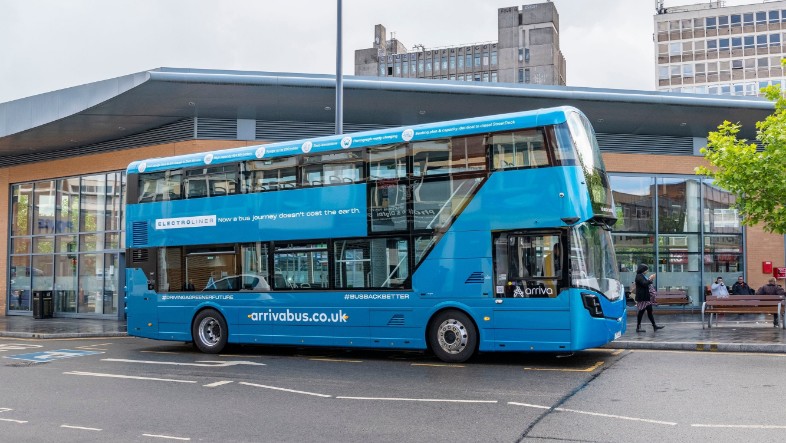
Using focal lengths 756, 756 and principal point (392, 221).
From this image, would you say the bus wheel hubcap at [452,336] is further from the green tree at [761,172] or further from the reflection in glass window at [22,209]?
the reflection in glass window at [22,209]

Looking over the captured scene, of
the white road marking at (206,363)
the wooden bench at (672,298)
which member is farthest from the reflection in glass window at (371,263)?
the wooden bench at (672,298)

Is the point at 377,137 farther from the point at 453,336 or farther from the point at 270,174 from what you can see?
the point at 453,336

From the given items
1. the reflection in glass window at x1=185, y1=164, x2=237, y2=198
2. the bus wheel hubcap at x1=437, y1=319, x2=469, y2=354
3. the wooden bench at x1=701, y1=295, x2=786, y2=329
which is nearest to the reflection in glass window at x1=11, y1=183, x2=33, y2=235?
the reflection in glass window at x1=185, y1=164, x2=237, y2=198

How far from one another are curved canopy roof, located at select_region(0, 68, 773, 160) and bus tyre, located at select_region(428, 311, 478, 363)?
10.1m

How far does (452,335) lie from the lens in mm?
12789

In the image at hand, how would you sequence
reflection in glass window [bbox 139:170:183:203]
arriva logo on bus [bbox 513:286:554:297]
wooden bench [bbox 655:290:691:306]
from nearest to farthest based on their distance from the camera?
arriva logo on bus [bbox 513:286:554:297] < reflection in glass window [bbox 139:170:183:203] < wooden bench [bbox 655:290:691:306]

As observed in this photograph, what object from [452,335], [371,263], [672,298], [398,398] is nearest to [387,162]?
[371,263]

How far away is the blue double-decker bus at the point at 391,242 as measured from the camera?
11.9 metres

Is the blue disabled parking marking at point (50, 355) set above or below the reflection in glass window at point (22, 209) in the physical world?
below

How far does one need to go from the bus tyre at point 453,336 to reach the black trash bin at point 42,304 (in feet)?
62.3

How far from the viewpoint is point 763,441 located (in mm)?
6688

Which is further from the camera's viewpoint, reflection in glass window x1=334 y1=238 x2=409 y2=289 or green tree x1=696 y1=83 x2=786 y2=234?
green tree x1=696 y1=83 x2=786 y2=234

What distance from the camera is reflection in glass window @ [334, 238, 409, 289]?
1319cm

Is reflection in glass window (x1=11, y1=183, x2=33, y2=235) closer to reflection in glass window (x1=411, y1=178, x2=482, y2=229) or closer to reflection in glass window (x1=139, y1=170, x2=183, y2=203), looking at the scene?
reflection in glass window (x1=139, y1=170, x2=183, y2=203)
